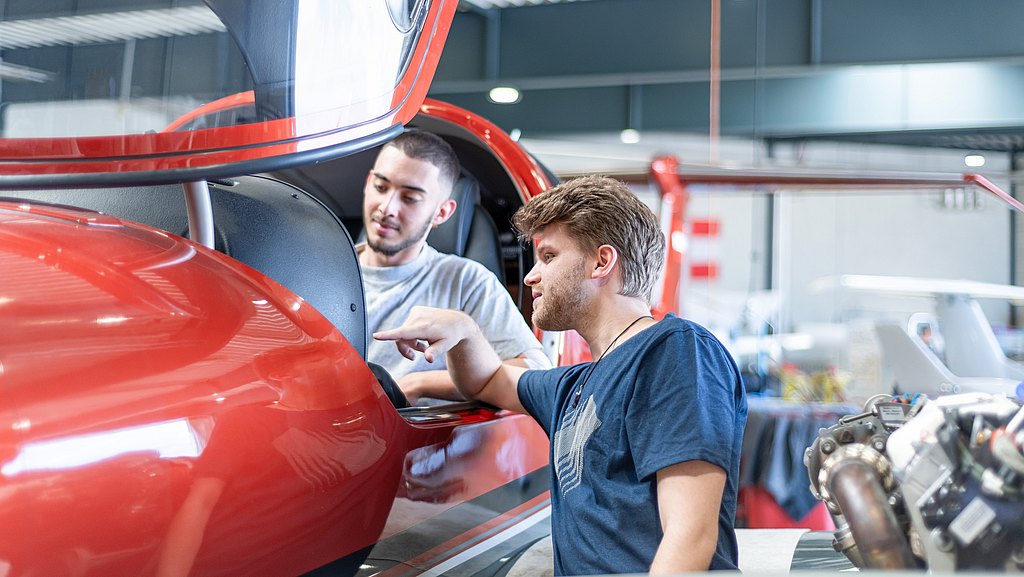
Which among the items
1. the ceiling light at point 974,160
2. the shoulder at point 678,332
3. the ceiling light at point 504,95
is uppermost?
the ceiling light at point 504,95

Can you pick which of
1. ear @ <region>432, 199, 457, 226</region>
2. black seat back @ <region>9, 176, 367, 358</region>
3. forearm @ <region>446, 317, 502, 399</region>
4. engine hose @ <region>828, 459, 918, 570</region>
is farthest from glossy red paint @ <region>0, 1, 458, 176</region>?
ear @ <region>432, 199, 457, 226</region>

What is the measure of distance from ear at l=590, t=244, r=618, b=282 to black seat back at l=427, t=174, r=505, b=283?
4.01 feet

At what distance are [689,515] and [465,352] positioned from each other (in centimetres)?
71

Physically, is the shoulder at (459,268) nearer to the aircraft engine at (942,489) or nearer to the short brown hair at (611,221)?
the short brown hair at (611,221)

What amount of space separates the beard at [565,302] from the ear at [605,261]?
0.09 ft

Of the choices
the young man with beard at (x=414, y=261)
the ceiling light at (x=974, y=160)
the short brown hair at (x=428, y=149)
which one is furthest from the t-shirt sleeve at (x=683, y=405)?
the ceiling light at (x=974, y=160)

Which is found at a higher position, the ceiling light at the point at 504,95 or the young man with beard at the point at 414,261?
the ceiling light at the point at 504,95

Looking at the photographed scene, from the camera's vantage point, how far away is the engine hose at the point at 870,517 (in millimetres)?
958

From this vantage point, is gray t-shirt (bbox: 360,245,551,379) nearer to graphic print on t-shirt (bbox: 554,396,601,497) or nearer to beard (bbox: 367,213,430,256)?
beard (bbox: 367,213,430,256)

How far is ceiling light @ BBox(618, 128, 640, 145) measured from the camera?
10.3 m

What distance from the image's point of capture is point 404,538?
148 cm

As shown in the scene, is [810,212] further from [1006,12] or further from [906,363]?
[906,363]

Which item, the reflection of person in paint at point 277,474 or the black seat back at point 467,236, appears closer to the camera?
the reflection of person in paint at point 277,474

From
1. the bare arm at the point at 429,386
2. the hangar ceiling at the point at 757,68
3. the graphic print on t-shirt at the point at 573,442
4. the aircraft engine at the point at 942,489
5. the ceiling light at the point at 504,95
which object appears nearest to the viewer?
the aircraft engine at the point at 942,489
